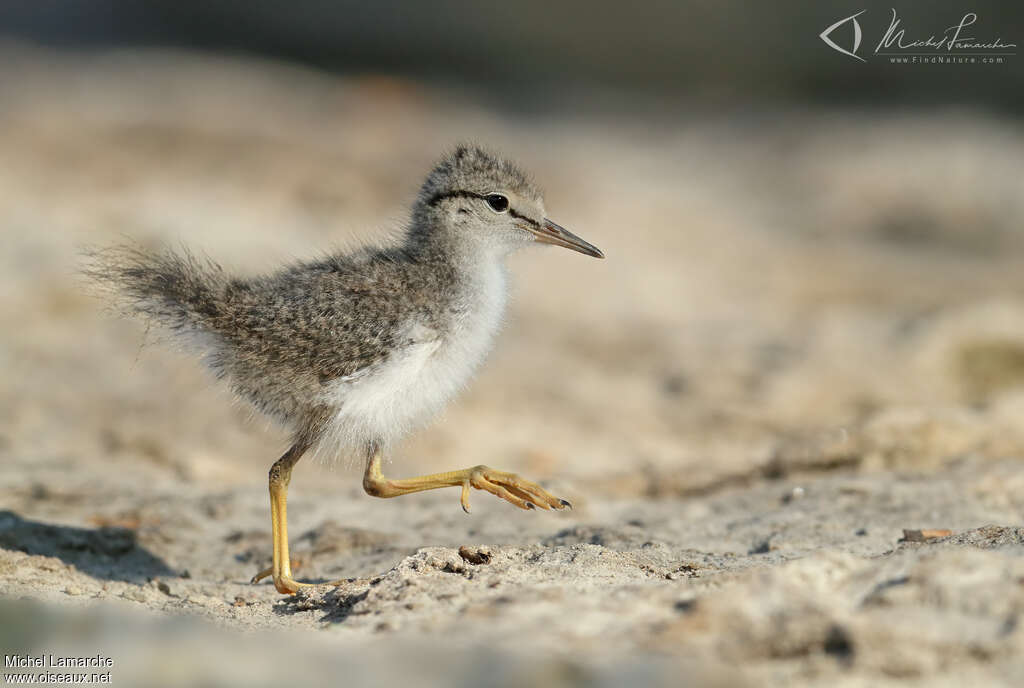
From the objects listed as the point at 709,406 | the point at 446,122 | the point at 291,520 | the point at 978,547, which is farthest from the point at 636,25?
the point at 978,547

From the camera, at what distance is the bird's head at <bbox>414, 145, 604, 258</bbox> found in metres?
4.75

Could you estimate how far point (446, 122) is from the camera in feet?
47.3

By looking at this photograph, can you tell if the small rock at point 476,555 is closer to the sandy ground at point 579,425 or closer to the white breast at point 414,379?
the sandy ground at point 579,425

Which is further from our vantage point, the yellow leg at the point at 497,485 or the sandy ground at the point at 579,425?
the yellow leg at the point at 497,485

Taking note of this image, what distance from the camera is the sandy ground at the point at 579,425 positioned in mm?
2744

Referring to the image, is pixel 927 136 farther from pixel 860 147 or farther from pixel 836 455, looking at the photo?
pixel 836 455

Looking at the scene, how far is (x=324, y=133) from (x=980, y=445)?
908 centimetres

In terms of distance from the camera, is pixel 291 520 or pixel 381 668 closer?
pixel 381 668
